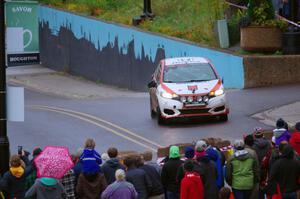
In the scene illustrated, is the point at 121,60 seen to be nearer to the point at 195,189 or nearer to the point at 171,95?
the point at 171,95

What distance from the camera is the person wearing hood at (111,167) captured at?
475 inches

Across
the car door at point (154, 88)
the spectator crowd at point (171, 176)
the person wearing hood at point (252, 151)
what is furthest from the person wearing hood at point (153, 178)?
the car door at point (154, 88)

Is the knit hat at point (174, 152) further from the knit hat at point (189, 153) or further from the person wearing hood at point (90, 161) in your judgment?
the person wearing hood at point (90, 161)

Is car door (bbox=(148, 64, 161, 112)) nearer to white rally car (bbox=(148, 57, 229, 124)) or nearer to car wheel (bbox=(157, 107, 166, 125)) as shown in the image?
white rally car (bbox=(148, 57, 229, 124))

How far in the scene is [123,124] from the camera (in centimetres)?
2300

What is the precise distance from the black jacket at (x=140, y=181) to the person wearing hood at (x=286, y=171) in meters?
1.88

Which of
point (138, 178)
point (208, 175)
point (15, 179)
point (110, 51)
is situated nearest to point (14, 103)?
point (15, 179)

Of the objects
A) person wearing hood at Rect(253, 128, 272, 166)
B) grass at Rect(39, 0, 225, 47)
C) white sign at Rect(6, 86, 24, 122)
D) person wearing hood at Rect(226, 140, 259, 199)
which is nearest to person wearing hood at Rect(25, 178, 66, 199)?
white sign at Rect(6, 86, 24, 122)

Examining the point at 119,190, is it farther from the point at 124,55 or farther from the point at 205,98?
the point at 124,55

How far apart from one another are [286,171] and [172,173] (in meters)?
1.70

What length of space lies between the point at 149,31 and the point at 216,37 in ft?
12.1

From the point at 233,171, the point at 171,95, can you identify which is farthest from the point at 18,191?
the point at 171,95

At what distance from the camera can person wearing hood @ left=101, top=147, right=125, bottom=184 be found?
39.5ft

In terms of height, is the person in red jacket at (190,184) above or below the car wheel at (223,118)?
above
